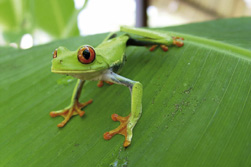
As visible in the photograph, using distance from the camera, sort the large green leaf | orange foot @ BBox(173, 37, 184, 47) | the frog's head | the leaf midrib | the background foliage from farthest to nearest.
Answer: the background foliage < orange foot @ BBox(173, 37, 184, 47) < the leaf midrib < the frog's head < the large green leaf

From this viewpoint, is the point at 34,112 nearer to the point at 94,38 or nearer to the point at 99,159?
the point at 99,159

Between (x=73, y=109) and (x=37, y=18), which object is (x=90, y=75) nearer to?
(x=73, y=109)

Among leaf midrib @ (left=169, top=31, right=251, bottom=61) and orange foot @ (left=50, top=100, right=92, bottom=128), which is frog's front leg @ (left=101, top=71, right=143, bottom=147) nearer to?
orange foot @ (left=50, top=100, right=92, bottom=128)

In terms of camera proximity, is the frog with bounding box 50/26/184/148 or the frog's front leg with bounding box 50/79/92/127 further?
the frog's front leg with bounding box 50/79/92/127

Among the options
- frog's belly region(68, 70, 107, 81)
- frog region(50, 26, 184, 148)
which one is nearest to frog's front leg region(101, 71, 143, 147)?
frog region(50, 26, 184, 148)

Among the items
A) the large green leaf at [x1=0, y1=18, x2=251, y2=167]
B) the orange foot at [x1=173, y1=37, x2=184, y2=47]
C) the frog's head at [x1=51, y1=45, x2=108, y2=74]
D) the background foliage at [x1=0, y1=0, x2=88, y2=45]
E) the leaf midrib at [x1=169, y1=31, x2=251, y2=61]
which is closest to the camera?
the large green leaf at [x1=0, y1=18, x2=251, y2=167]

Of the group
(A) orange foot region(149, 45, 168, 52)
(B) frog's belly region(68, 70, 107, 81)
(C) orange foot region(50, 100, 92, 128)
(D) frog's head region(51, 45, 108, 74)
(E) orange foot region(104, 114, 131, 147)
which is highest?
(D) frog's head region(51, 45, 108, 74)
